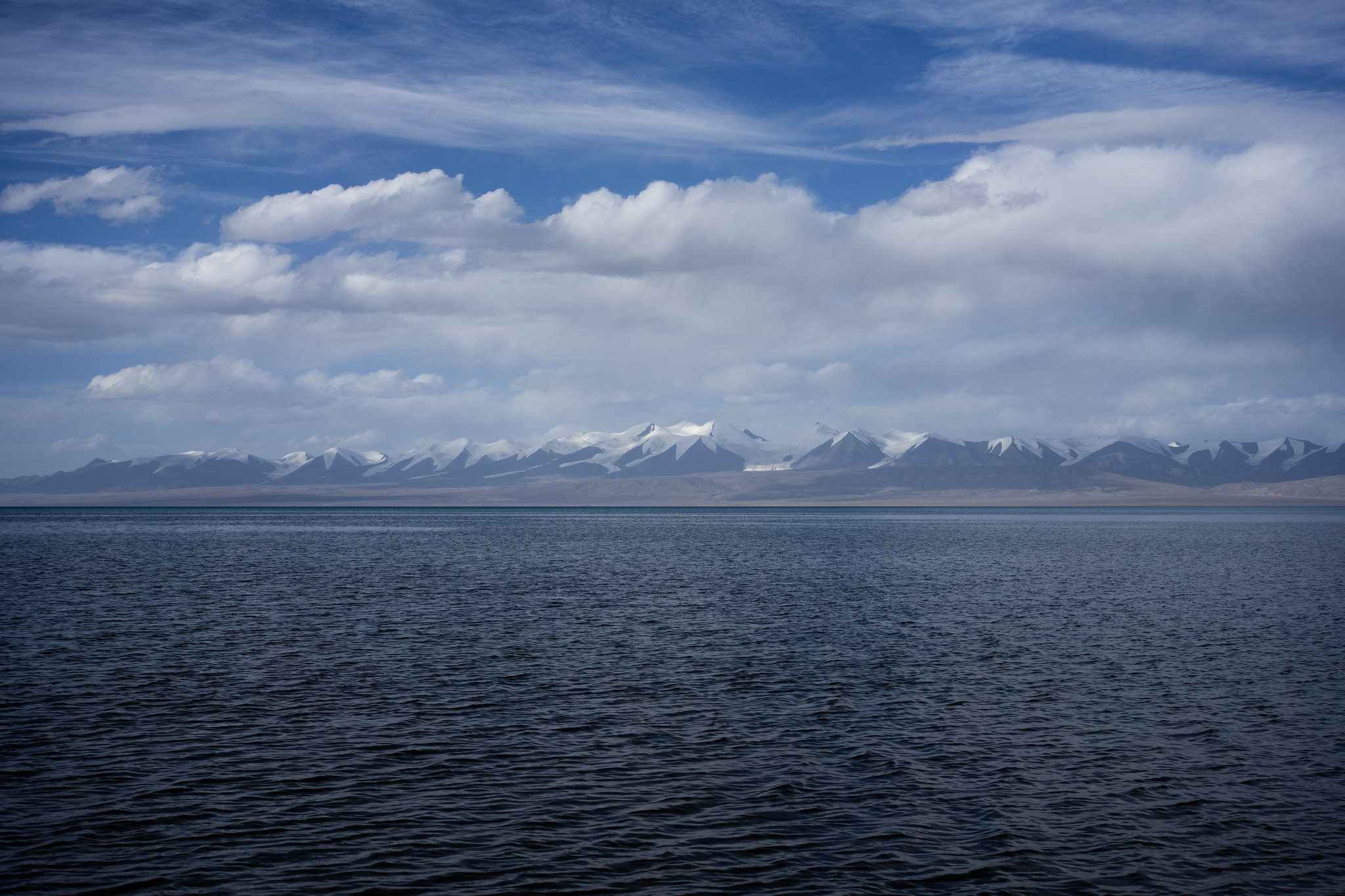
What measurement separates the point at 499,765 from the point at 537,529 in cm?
15970

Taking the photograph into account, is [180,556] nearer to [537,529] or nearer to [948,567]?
[948,567]

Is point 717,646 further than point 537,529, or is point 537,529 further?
point 537,529

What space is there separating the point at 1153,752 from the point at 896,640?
17077mm

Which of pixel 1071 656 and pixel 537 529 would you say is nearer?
pixel 1071 656

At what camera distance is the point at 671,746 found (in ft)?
74.2

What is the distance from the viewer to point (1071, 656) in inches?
1383

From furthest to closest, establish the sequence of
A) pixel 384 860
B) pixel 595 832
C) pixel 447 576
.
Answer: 1. pixel 447 576
2. pixel 595 832
3. pixel 384 860

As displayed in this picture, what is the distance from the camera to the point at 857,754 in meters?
22.1

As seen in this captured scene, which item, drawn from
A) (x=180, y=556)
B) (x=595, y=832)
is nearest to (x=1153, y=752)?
(x=595, y=832)

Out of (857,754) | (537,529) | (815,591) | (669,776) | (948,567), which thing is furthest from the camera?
(537,529)

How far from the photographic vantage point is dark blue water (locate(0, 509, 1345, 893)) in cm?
1580

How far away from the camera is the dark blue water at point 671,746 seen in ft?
51.9

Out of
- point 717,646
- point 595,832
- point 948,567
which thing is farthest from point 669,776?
point 948,567

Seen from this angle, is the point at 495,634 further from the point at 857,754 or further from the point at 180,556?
the point at 180,556
